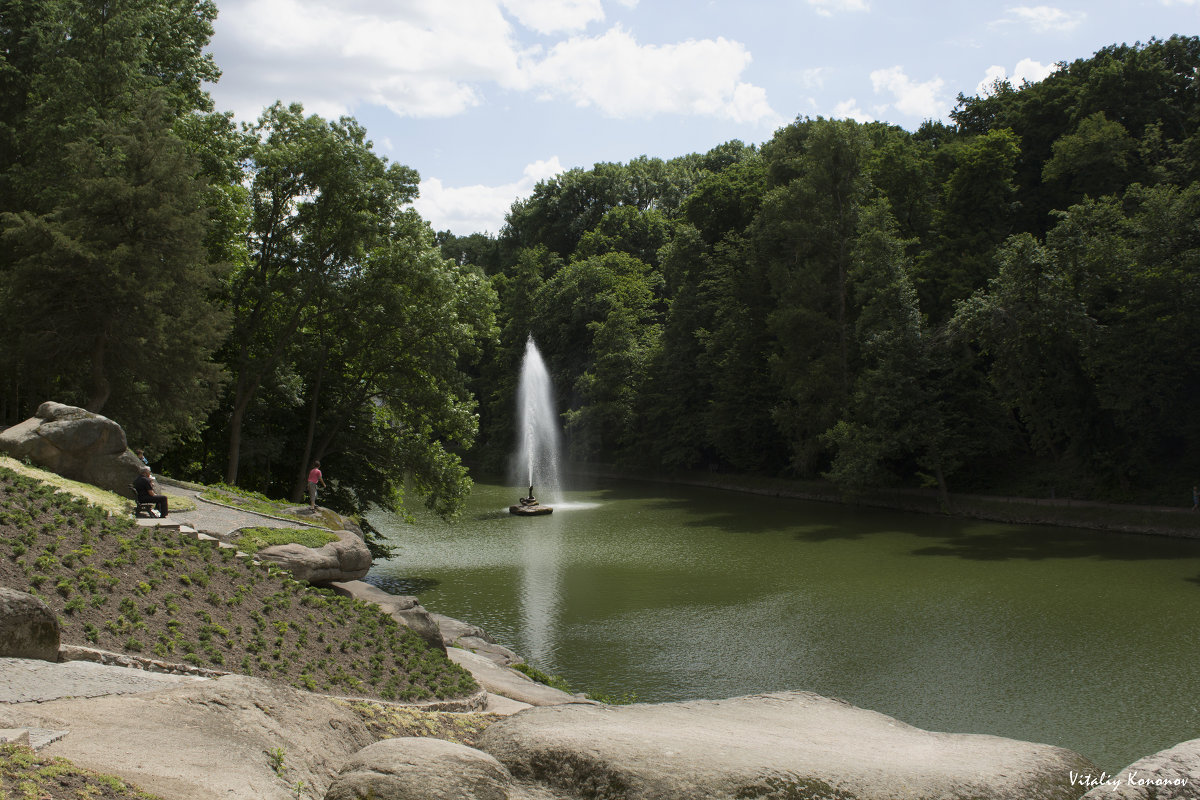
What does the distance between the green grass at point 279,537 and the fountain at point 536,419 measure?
37272 mm

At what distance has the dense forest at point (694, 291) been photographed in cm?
1998

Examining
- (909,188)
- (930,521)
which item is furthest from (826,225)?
(930,521)

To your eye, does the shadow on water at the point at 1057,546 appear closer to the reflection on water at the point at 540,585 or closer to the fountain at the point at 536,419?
the reflection on water at the point at 540,585

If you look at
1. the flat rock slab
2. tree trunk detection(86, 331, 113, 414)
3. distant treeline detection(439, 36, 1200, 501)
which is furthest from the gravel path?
distant treeline detection(439, 36, 1200, 501)

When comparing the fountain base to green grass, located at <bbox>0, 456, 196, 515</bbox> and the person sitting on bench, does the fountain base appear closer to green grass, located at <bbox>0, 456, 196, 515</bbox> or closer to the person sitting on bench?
green grass, located at <bbox>0, 456, 196, 515</bbox>

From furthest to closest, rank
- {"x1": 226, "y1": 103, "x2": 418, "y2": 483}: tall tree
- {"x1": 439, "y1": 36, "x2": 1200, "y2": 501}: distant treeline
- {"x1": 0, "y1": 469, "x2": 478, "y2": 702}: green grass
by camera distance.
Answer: {"x1": 439, "y1": 36, "x2": 1200, "y2": 501}: distant treeline
{"x1": 226, "y1": 103, "x2": 418, "y2": 483}: tall tree
{"x1": 0, "y1": 469, "x2": 478, "y2": 702}: green grass

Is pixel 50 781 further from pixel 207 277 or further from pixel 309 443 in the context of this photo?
pixel 309 443

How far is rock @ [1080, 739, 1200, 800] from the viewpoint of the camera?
17.4 feet

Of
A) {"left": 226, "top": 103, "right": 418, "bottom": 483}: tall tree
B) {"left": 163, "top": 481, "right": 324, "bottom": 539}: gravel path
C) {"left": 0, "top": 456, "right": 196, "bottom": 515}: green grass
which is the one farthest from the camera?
{"left": 226, "top": 103, "right": 418, "bottom": 483}: tall tree

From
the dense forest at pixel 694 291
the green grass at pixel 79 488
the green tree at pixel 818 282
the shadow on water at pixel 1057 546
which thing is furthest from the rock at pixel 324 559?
the green tree at pixel 818 282

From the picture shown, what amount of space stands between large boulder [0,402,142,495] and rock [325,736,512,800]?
463 inches

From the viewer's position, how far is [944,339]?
37.0 meters

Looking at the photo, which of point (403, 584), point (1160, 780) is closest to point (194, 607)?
point (1160, 780)

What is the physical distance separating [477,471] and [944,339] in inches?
1235
